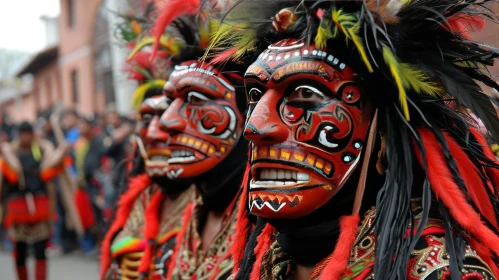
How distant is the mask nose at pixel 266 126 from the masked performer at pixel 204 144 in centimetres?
121

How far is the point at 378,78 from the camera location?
208 cm

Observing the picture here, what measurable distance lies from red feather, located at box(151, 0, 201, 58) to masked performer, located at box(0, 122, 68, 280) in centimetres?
446

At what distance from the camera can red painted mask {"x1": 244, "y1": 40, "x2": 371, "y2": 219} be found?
2.04m

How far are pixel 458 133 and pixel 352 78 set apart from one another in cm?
35

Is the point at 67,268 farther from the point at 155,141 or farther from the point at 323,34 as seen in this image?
the point at 323,34

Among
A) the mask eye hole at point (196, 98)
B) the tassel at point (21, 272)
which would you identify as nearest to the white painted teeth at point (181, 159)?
the mask eye hole at point (196, 98)

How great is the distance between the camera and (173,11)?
11.3 feet

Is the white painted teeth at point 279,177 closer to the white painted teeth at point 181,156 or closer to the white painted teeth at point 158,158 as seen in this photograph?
the white painted teeth at point 181,156

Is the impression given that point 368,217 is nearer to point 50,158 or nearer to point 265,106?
point 265,106

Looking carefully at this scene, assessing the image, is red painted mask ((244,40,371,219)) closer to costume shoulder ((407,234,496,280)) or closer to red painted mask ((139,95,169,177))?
costume shoulder ((407,234,496,280))

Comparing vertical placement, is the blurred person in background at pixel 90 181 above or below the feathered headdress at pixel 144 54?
below

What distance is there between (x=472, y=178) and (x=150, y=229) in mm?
2292

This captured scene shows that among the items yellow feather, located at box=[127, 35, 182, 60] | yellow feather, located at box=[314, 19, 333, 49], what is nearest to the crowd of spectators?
yellow feather, located at box=[127, 35, 182, 60]

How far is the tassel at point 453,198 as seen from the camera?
1.90 m
